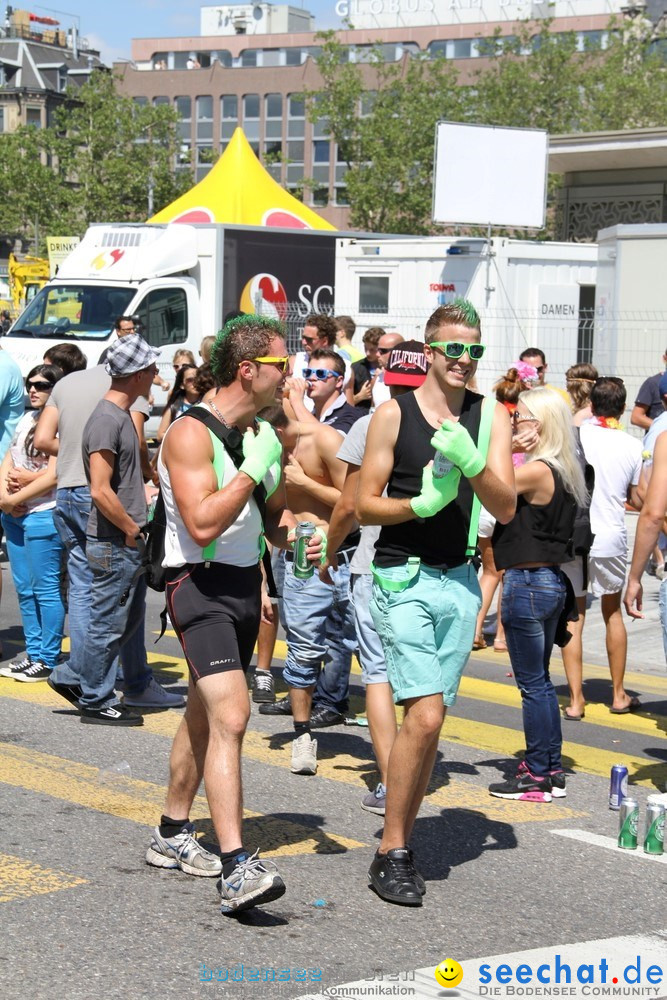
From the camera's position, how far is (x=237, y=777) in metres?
4.54

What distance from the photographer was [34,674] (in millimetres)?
8375

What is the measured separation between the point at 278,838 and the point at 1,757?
173cm

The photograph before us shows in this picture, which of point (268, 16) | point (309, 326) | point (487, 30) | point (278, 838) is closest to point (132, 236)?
point (309, 326)

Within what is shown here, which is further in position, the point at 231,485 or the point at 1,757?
the point at 1,757

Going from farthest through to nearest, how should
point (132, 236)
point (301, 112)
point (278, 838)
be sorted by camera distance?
point (301, 112) → point (132, 236) → point (278, 838)

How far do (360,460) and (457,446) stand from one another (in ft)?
4.19

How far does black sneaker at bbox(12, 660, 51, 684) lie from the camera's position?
27.3 feet

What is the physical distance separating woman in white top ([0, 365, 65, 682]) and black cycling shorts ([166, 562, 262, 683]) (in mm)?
3714

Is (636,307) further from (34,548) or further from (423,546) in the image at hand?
(423,546)

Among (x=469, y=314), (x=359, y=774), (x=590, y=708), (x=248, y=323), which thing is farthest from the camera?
(x=590, y=708)

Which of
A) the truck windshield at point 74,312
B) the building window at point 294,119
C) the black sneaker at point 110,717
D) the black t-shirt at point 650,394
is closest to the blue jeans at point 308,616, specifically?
the black sneaker at point 110,717

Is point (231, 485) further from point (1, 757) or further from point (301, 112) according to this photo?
point (301, 112)

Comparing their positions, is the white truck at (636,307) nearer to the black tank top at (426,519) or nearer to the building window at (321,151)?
the black tank top at (426,519)

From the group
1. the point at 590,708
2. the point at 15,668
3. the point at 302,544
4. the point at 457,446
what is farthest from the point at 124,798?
the point at 590,708
